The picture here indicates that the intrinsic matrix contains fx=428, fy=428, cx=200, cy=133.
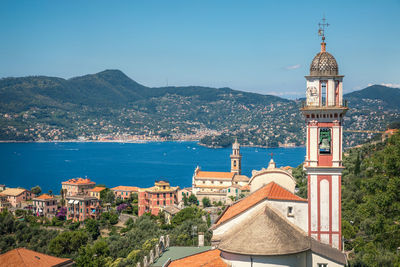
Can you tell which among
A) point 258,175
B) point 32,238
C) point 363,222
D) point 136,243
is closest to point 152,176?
point 32,238

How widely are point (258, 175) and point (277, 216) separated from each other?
3.49m

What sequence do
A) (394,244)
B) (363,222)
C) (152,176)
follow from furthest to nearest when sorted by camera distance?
(152,176) → (363,222) → (394,244)

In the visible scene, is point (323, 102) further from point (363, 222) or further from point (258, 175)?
point (363, 222)

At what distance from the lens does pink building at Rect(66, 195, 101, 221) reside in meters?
58.5

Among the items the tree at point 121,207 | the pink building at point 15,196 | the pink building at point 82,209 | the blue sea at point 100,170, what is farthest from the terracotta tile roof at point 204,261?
the blue sea at point 100,170

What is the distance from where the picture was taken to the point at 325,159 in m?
13.5

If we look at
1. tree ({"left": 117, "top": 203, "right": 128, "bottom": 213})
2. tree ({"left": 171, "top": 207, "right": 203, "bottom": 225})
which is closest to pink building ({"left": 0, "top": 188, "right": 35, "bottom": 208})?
tree ({"left": 117, "top": 203, "right": 128, "bottom": 213})

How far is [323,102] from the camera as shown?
13516 mm

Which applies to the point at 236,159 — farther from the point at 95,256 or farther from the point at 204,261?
the point at 204,261

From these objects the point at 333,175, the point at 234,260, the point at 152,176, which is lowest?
the point at 152,176

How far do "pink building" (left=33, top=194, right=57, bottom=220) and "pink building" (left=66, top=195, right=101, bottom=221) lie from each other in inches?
166

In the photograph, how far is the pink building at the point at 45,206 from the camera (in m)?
62.5

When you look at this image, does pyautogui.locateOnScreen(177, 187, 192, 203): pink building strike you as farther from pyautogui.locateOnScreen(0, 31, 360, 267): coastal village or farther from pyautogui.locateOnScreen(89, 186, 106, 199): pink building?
pyautogui.locateOnScreen(0, 31, 360, 267): coastal village

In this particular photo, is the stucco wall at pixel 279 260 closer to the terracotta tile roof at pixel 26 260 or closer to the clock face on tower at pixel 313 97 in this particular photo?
the clock face on tower at pixel 313 97
